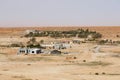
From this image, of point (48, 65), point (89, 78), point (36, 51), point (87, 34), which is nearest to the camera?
point (89, 78)

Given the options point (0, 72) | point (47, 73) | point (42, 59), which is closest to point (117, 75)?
point (47, 73)

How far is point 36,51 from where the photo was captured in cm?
5372

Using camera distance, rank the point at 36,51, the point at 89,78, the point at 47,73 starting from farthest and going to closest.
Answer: the point at 36,51, the point at 47,73, the point at 89,78

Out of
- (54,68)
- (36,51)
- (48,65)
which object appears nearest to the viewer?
(54,68)

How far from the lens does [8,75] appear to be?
31922 millimetres

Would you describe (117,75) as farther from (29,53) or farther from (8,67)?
(29,53)

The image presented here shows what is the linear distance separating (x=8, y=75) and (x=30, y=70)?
13.6 feet

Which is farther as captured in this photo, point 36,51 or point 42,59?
point 36,51

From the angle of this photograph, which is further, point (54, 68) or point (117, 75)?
point (54, 68)

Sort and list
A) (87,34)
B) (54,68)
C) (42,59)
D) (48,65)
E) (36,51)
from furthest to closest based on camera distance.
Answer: (87,34)
(36,51)
(42,59)
(48,65)
(54,68)

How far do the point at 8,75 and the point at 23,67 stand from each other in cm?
610

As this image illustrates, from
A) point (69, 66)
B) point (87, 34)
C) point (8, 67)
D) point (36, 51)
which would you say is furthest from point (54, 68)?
point (87, 34)

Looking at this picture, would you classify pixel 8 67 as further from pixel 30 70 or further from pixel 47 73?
pixel 47 73

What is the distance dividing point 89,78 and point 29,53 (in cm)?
2536
